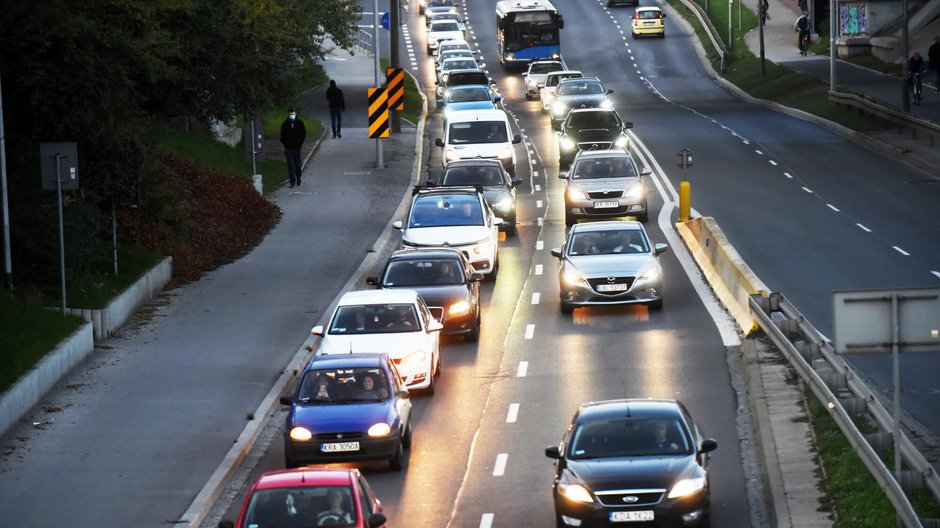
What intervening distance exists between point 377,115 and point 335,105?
6.44 m

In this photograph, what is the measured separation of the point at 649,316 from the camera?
95.1 ft

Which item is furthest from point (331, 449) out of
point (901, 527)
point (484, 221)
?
point (484, 221)

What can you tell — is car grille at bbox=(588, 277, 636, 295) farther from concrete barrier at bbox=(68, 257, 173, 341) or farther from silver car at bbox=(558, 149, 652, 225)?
silver car at bbox=(558, 149, 652, 225)

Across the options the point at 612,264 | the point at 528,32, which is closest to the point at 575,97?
the point at 528,32

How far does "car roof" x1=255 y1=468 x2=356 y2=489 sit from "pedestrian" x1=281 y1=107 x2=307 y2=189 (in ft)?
94.0

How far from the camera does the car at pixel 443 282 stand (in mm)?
27219

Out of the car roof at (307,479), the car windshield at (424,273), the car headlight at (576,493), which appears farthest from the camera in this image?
the car windshield at (424,273)

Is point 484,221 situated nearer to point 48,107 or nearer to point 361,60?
point 48,107

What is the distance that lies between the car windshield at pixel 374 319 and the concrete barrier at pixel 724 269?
5545 mm

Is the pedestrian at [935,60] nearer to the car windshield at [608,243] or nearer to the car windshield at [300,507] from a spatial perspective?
the car windshield at [608,243]

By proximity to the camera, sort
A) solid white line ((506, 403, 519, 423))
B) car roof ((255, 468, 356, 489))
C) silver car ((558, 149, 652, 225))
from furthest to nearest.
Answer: silver car ((558, 149, 652, 225)) < solid white line ((506, 403, 519, 423)) < car roof ((255, 468, 356, 489))

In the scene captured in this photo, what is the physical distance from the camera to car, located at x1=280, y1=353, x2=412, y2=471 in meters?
19.7

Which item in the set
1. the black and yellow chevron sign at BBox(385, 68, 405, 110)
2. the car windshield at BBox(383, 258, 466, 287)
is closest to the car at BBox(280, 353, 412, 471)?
the car windshield at BBox(383, 258, 466, 287)

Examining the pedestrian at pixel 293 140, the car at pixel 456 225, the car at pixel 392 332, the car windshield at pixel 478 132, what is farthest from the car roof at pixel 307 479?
the car windshield at pixel 478 132
